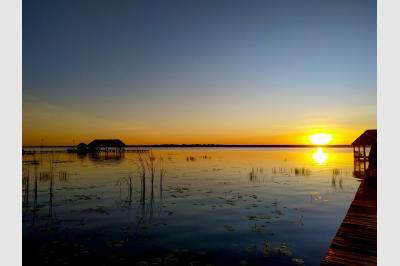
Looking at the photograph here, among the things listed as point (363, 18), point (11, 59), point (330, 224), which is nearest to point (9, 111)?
point (11, 59)

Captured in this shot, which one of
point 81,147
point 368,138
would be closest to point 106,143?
Answer: point 81,147

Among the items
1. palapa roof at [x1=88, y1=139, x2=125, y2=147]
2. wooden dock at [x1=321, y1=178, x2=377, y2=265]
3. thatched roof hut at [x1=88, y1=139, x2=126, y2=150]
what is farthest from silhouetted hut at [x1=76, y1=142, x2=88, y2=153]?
wooden dock at [x1=321, y1=178, x2=377, y2=265]

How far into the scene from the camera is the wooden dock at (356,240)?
680 centimetres

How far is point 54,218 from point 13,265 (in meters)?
6.61

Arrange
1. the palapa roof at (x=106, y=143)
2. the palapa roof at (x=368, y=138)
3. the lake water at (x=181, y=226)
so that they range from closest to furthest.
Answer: the lake water at (x=181, y=226), the palapa roof at (x=368, y=138), the palapa roof at (x=106, y=143)

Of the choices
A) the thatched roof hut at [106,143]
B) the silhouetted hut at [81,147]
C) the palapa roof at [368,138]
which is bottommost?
the silhouetted hut at [81,147]

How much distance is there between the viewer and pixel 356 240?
26.8 ft

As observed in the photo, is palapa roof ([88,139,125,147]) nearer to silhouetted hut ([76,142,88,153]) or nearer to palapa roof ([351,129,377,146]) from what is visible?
silhouetted hut ([76,142,88,153])

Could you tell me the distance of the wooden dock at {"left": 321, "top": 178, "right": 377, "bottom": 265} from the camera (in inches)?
268

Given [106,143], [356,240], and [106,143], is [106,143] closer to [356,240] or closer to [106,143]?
[106,143]

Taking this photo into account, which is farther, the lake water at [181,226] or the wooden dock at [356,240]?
the lake water at [181,226]

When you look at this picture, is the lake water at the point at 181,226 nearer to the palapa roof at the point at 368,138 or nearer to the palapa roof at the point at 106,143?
the palapa roof at the point at 368,138

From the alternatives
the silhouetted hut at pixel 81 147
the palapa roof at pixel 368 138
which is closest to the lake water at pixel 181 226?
the palapa roof at pixel 368 138

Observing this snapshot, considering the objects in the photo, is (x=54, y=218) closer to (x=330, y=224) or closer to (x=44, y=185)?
(x=44, y=185)
